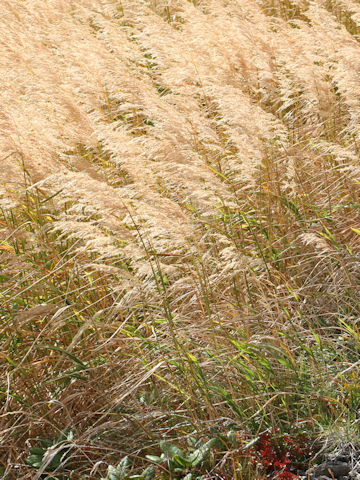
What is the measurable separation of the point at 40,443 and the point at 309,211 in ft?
5.95

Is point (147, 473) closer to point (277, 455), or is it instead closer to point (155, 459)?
point (155, 459)

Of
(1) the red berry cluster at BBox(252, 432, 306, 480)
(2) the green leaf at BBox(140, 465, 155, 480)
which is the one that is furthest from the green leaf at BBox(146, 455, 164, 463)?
(1) the red berry cluster at BBox(252, 432, 306, 480)

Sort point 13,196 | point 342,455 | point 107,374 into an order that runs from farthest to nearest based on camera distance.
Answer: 1. point 13,196
2. point 107,374
3. point 342,455

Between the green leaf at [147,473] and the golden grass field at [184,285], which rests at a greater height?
the golden grass field at [184,285]

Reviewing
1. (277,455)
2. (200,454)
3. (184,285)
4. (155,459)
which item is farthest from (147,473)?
(184,285)

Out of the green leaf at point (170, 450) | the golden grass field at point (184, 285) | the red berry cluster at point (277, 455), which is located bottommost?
the red berry cluster at point (277, 455)

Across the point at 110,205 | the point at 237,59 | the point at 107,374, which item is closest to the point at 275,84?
the point at 237,59

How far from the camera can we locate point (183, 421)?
2.63 metres

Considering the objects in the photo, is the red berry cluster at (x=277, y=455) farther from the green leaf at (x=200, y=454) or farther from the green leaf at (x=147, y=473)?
the green leaf at (x=147, y=473)

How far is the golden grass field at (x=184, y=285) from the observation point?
254cm

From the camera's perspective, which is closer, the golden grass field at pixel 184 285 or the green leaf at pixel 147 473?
the green leaf at pixel 147 473

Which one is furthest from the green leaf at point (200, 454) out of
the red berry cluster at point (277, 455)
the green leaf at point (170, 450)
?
the red berry cluster at point (277, 455)

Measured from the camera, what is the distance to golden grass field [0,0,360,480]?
8.34 ft

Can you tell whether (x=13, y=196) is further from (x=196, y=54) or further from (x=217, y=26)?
(x=217, y=26)
